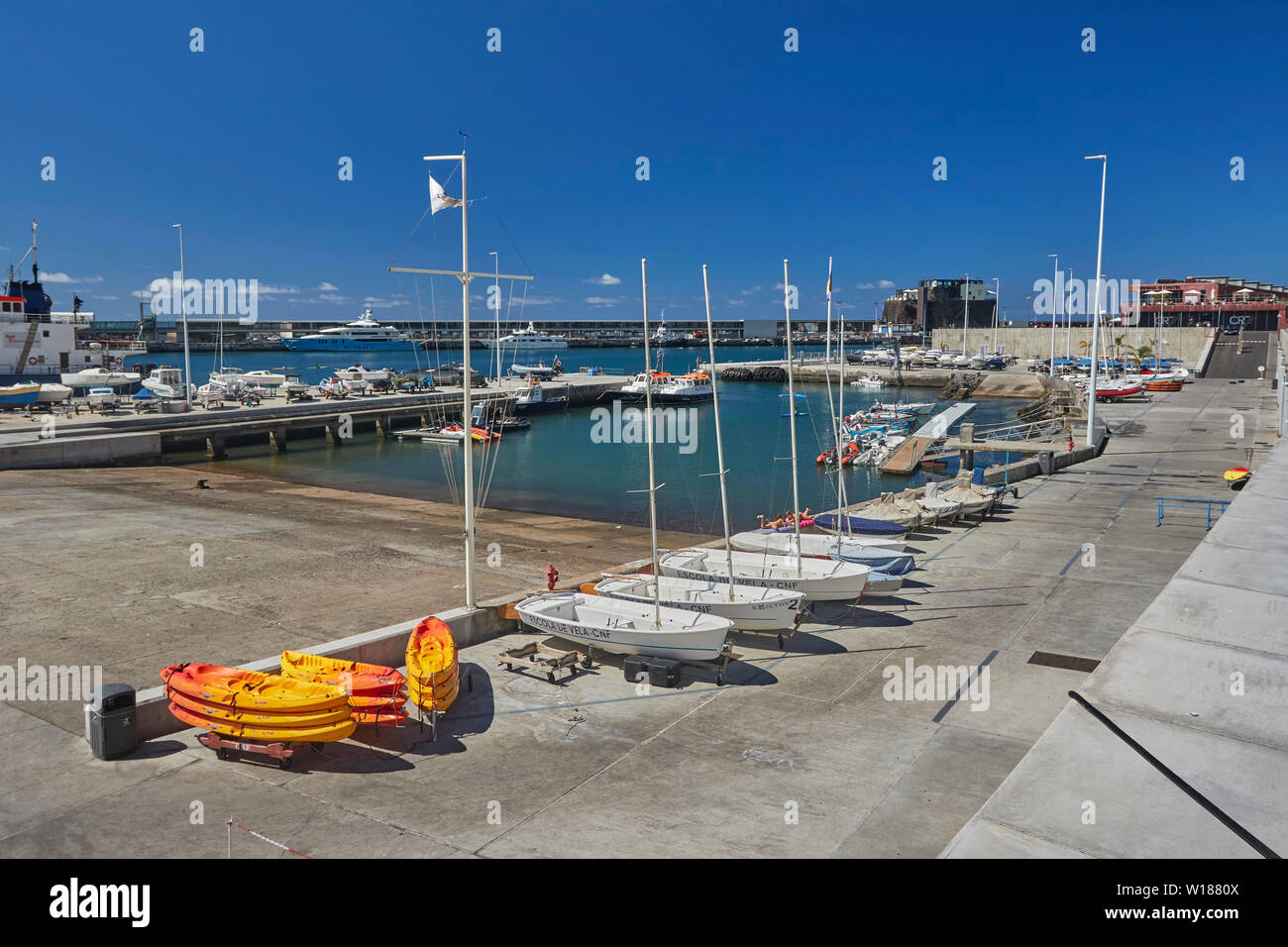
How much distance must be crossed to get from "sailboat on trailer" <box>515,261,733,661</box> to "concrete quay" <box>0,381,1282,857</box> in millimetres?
593

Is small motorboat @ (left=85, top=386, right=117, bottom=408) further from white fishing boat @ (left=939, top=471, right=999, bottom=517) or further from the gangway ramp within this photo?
white fishing boat @ (left=939, top=471, right=999, bottom=517)

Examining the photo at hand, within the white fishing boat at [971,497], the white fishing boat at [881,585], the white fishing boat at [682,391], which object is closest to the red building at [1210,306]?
the white fishing boat at [682,391]

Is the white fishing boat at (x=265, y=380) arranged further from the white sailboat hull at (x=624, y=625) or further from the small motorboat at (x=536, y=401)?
the white sailboat hull at (x=624, y=625)

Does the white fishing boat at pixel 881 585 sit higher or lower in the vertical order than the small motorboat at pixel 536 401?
lower

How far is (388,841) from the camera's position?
9.31 m

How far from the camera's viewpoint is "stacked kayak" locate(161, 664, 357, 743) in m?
11.1

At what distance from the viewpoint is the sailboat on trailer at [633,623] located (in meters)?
15.0

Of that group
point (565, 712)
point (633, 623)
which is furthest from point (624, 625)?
point (565, 712)

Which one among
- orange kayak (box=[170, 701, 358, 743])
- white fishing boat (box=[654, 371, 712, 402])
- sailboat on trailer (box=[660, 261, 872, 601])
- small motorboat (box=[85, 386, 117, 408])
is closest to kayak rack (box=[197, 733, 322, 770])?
orange kayak (box=[170, 701, 358, 743])

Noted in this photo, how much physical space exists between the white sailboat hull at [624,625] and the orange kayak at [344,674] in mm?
3796

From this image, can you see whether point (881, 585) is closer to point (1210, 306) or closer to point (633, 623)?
point (633, 623)

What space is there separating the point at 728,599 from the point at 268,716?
29.0 ft

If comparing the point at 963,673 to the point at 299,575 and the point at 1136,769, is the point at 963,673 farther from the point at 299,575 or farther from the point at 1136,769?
the point at 299,575

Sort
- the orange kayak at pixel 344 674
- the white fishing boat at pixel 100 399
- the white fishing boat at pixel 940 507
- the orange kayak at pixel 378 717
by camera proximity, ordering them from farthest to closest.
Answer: the white fishing boat at pixel 100 399, the white fishing boat at pixel 940 507, the orange kayak at pixel 344 674, the orange kayak at pixel 378 717
